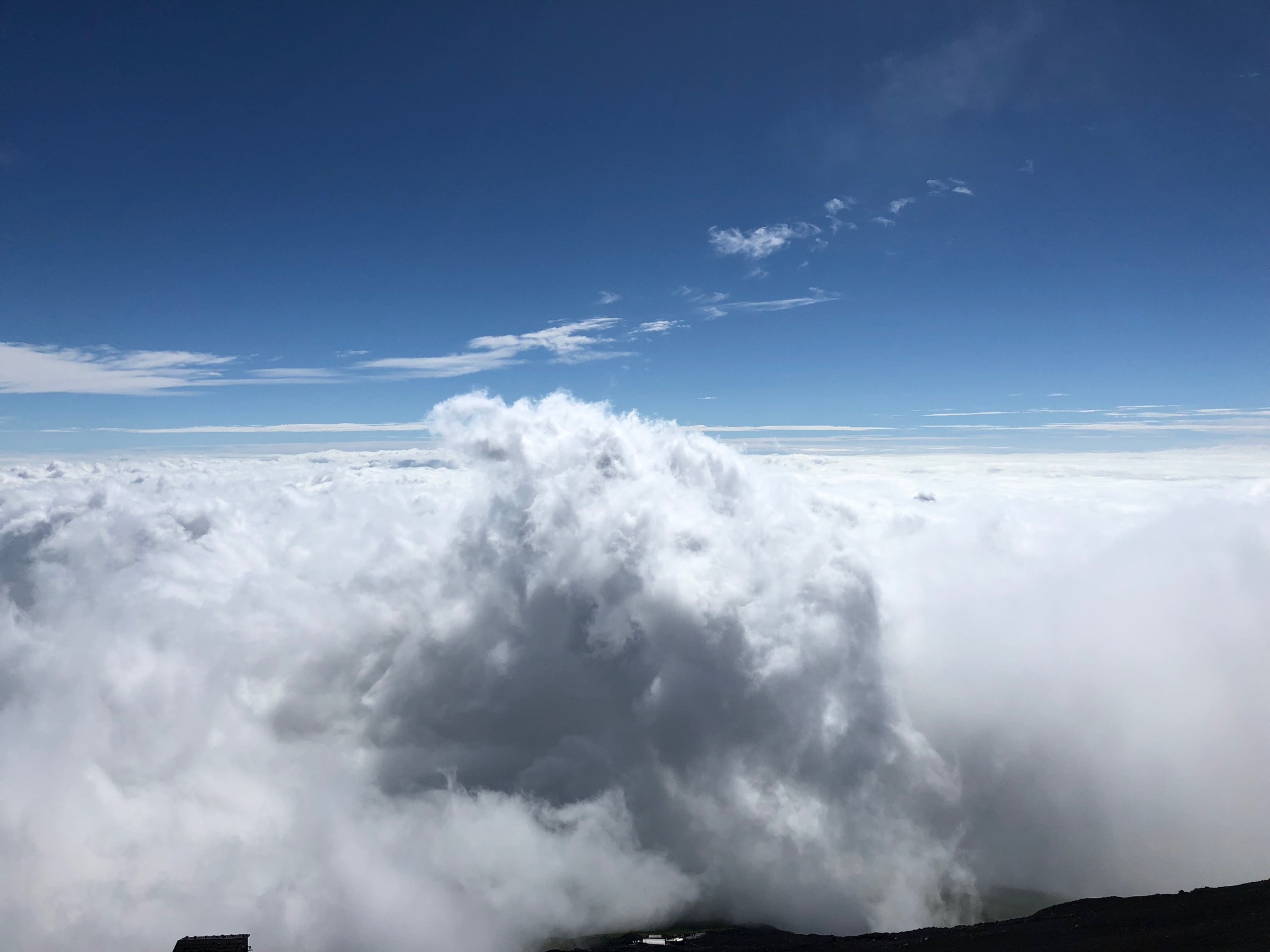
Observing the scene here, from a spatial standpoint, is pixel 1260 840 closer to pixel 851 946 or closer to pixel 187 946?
pixel 851 946

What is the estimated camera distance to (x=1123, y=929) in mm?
94500

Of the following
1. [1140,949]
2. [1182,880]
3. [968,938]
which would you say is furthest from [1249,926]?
[1182,880]

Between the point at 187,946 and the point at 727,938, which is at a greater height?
the point at 187,946

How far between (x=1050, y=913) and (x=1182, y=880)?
4215 inches

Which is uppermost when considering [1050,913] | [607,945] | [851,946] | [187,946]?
[187,946]

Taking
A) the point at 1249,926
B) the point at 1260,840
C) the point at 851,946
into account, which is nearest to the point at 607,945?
the point at 851,946

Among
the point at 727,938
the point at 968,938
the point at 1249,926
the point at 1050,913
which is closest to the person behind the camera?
the point at 1249,926

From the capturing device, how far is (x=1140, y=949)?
80.7m

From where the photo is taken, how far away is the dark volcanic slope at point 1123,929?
79.1 metres

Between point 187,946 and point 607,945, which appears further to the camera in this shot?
point 607,945

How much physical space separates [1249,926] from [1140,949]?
1246cm

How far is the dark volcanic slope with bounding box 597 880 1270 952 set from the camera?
259ft

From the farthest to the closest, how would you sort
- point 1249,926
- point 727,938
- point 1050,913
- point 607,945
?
point 607,945
point 727,938
point 1050,913
point 1249,926

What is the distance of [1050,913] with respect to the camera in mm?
130500
